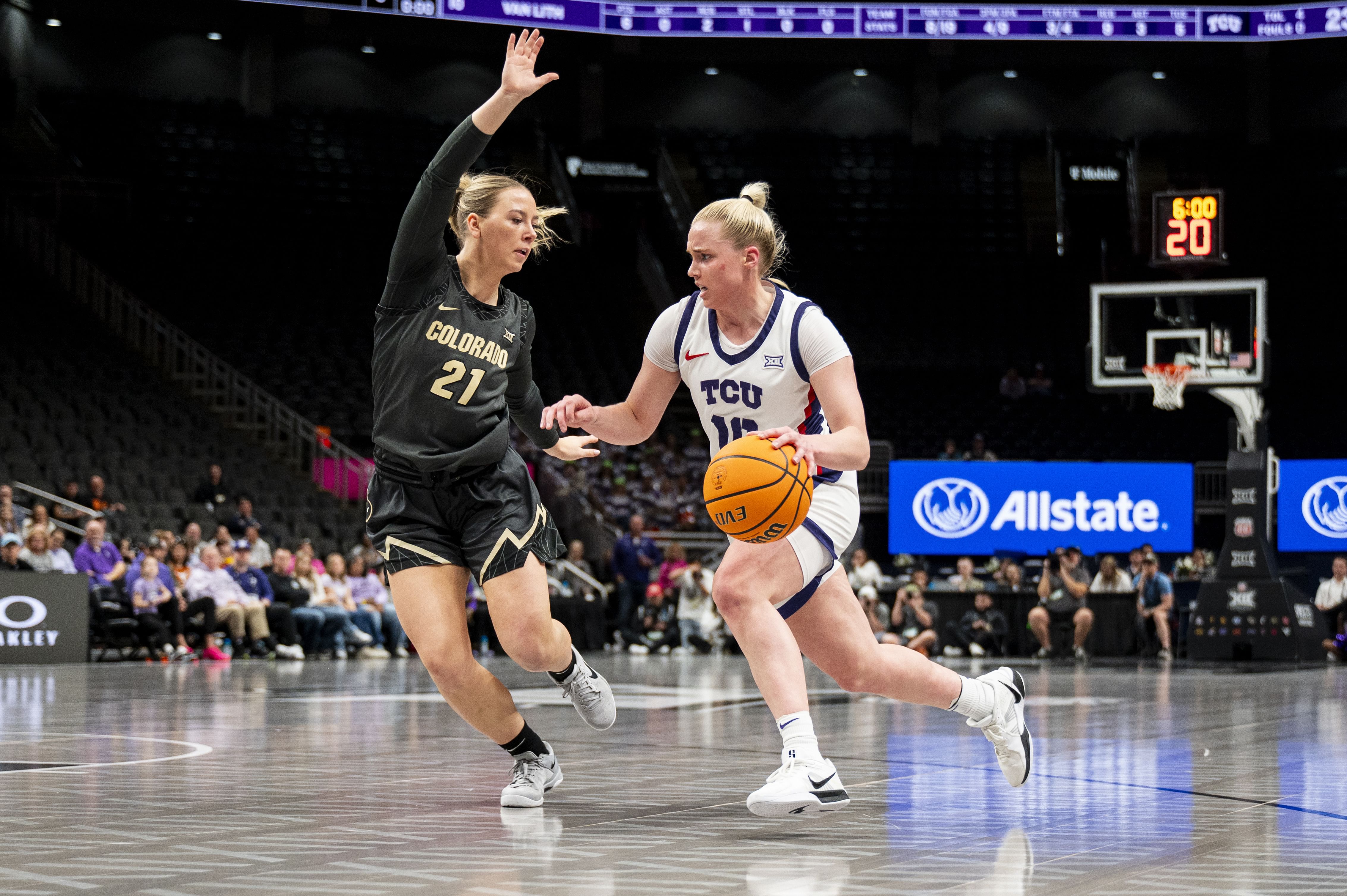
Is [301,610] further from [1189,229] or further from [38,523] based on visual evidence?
[1189,229]

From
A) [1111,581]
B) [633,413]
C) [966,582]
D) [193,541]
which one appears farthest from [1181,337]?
[633,413]

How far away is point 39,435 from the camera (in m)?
19.6

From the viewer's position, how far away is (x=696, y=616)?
19.0m

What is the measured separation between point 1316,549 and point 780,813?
2127 centimetres

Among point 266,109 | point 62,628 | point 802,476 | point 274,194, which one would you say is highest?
point 266,109

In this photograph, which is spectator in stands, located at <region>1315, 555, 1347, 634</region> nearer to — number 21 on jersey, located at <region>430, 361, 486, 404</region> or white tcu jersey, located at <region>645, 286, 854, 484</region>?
white tcu jersey, located at <region>645, 286, 854, 484</region>

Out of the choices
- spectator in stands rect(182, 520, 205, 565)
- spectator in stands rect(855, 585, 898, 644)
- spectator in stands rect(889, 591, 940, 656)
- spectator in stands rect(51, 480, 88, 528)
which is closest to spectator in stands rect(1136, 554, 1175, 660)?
spectator in stands rect(889, 591, 940, 656)

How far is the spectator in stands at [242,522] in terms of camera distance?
18359 millimetres

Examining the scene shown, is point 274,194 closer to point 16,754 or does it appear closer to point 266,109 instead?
point 266,109

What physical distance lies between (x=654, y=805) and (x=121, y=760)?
2.52 m

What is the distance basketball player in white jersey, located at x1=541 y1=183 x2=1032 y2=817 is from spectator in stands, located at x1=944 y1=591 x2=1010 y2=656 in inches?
548

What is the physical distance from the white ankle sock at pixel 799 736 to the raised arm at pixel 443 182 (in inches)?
69.7

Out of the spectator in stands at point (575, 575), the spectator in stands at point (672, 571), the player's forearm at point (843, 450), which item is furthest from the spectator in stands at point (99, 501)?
the player's forearm at point (843, 450)

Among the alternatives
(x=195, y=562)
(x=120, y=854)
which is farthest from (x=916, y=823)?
(x=195, y=562)
